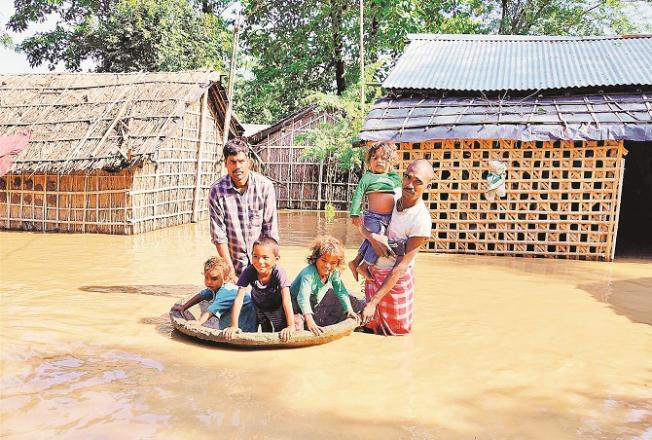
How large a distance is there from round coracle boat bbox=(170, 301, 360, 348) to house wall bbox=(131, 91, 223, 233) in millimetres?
7457

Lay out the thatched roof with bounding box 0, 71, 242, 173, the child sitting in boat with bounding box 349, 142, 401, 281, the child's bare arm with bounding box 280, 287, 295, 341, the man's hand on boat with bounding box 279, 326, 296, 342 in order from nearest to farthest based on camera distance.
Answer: the man's hand on boat with bounding box 279, 326, 296, 342
the child's bare arm with bounding box 280, 287, 295, 341
the child sitting in boat with bounding box 349, 142, 401, 281
the thatched roof with bounding box 0, 71, 242, 173

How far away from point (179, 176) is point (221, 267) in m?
9.09

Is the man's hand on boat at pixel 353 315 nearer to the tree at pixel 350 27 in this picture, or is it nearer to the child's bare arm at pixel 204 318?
the child's bare arm at pixel 204 318

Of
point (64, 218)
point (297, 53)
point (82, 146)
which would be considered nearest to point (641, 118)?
point (82, 146)

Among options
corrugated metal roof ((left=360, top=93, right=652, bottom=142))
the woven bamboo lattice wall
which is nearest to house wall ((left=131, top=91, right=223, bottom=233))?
corrugated metal roof ((left=360, top=93, right=652, bottom=142))

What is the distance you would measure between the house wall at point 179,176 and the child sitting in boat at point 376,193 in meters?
7.61

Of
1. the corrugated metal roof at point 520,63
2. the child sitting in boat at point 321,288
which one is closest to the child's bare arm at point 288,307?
the child sitting in boat at point 321,288

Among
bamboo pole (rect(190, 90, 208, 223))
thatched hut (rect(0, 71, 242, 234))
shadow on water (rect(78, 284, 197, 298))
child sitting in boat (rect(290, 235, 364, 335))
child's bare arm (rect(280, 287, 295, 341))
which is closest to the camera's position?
child's bare arm (rect(280, 287, 295, 341))

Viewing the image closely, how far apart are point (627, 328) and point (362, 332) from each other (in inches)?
99.1

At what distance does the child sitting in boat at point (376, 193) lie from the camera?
15.3ft

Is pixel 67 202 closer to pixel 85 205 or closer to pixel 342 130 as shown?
pixel 85 205

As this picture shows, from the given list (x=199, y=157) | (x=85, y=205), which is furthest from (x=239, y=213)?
(x=199, y=157)

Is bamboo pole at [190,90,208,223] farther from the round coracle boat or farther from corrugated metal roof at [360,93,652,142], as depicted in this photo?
the round coracle boat

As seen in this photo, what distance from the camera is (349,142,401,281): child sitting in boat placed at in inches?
184
